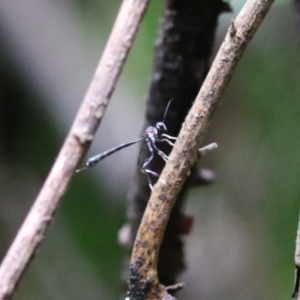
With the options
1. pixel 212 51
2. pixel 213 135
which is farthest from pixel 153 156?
pixel 213 135

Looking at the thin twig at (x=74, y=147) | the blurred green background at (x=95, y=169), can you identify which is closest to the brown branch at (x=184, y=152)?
the thin twig at (x=74, y=147)

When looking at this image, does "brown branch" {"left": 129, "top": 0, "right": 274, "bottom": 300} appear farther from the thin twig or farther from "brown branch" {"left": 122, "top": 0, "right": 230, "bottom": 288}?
"brown branch" {"left": 122, "top": 0, "right": 230, "bottom": 288}

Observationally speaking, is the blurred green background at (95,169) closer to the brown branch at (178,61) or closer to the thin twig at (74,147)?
the brown branch at (178,61)

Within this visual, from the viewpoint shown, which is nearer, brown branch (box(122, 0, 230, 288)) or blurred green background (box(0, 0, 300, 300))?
brown branch (box(122, 0, 230, 288))

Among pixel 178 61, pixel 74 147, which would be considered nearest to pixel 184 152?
pixel 74 147

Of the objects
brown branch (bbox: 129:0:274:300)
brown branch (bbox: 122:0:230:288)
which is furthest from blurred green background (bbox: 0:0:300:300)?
brown branch (bbox: 129:0:274:300)

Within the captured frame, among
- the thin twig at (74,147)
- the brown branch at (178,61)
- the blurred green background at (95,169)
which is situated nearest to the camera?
the thin twig at (74,147)

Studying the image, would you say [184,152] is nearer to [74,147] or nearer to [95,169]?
[74,147]
